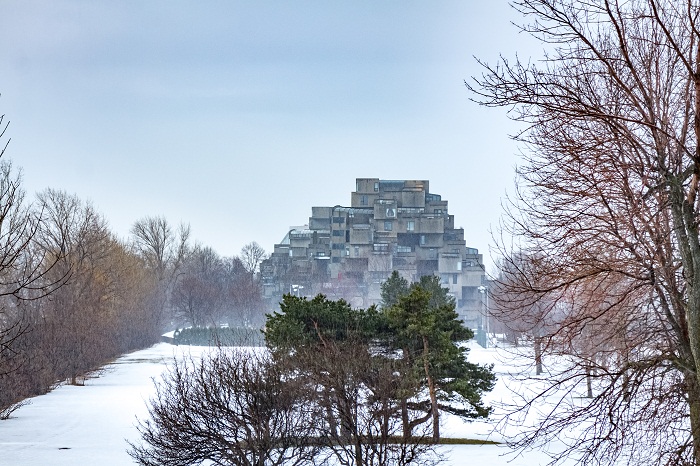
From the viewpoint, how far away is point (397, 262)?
11331 cm

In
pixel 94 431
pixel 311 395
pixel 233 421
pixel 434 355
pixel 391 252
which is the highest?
pixel 391 252

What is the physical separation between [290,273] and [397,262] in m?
15.8

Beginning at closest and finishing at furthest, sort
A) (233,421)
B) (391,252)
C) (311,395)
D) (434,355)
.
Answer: (233,421) < (311,395) < (434,355) < (391,252)

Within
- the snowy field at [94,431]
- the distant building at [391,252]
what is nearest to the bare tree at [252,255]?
the distant building at [391,252]

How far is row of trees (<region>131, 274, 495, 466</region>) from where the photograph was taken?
17.7 m

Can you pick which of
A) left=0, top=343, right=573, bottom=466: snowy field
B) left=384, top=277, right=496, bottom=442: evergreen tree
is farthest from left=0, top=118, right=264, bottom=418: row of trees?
left=384, top=277, right=496, bottom=442: evergreen tree

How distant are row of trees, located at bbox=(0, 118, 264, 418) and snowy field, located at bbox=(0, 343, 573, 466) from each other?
1.56 meters

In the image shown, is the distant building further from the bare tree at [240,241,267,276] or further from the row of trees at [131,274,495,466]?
the row of trees at [131,274,495,466]

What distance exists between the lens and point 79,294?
5028cm

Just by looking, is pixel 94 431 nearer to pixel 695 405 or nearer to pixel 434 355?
pixel 434 355

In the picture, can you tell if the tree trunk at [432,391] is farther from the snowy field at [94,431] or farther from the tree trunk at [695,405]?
the tree trunk at [695,405]

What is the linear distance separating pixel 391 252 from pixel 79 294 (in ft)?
214

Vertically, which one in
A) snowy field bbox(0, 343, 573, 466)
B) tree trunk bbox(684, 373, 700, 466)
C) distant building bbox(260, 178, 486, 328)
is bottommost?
snowy field bbox(0, 343, 573, 466)

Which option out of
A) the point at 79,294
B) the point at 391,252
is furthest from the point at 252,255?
the point at 79,294
